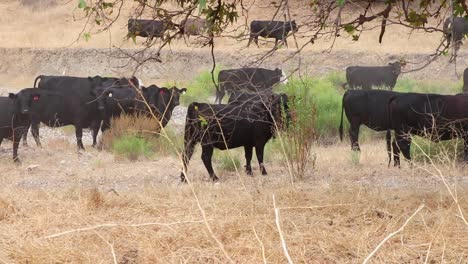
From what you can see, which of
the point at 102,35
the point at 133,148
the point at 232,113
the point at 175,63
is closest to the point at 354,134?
the point at 133,148

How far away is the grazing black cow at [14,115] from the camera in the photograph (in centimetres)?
1392

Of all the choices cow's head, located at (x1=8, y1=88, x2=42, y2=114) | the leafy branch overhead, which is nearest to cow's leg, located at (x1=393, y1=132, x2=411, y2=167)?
the leafy branch overhead

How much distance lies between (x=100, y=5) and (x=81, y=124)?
9.22 meters

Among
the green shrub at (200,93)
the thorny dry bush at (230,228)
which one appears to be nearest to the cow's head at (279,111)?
the thorny dry bush at (230,228)

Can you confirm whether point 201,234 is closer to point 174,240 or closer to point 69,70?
point 174,240

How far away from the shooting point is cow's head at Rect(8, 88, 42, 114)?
561 inches

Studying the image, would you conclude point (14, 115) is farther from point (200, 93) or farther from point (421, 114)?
point (200, 93)

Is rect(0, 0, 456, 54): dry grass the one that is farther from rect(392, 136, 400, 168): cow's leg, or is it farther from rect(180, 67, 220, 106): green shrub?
rect(392, 136, 400, 168): cow's leg

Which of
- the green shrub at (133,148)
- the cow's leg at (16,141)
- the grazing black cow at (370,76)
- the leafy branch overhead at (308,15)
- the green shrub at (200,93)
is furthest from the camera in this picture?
the grazing black cow at (370,76)

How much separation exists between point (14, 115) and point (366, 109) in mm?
5889

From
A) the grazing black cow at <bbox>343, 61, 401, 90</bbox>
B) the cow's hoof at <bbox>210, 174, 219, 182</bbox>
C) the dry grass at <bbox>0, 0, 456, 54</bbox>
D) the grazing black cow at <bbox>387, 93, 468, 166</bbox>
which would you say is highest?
the grazing black cow at <bbox>387, 93, 468, 166</bbox>

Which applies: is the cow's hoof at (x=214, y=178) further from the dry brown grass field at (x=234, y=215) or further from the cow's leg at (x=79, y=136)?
the cow's leg at (x=79, y=136)

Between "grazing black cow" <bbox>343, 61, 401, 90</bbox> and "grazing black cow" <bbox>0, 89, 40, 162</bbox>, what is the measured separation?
42.2 feet

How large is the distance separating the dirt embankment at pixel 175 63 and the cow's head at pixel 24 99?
1202 centimetres
